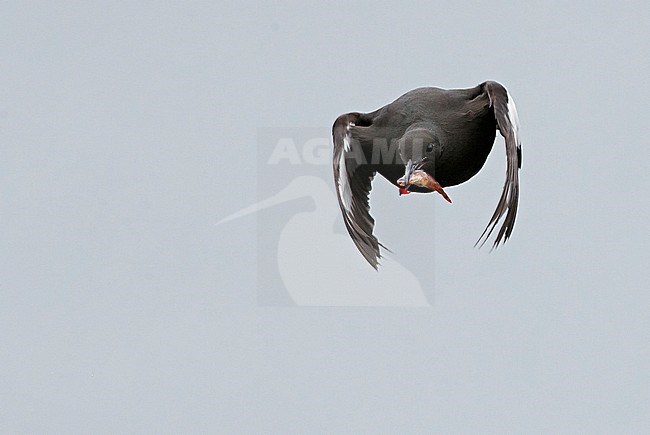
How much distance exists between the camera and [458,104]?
15.5m

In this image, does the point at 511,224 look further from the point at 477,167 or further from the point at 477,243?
the point at 477,167

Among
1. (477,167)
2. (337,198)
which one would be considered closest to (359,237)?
(337,198)

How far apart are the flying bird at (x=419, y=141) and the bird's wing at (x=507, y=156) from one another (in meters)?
0.01

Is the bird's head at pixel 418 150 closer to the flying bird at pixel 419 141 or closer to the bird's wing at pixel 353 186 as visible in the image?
the flying bird at pixel 419 141

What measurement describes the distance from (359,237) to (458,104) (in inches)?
71.9

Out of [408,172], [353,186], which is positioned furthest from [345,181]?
[408,172]

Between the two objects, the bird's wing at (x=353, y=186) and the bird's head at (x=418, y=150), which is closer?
the bird's head at (x=418, y=150)

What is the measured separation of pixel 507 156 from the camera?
46.8 feet

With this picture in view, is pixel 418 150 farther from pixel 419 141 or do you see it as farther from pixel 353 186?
pixel 353 186

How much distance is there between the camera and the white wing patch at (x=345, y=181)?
1562cm

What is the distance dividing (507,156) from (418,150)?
1.05 meters

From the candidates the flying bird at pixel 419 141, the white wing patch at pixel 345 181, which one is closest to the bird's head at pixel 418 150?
the flying bird at pixel 419 141

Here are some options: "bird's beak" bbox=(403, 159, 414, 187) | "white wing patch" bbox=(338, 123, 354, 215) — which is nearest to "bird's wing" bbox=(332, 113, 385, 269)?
"white wing patch" bbox=(338, 123, 354, 215)

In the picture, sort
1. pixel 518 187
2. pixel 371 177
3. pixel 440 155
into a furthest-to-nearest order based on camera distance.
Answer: pixel 371 177 → pixel 440 155 → pixel 518 187
